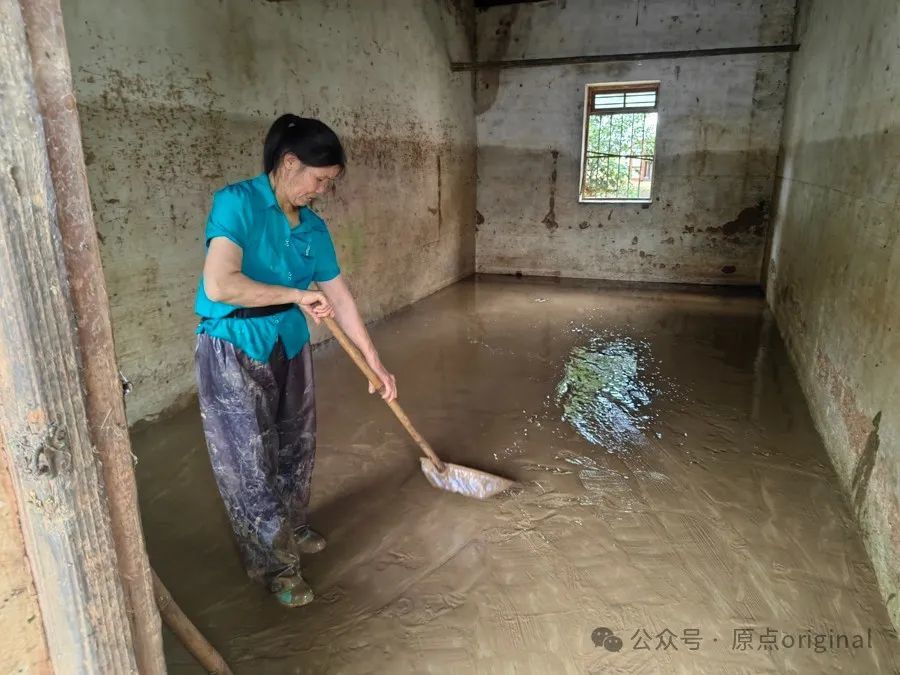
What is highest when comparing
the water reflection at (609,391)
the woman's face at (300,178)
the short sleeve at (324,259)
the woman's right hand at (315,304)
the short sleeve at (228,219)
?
the woman's face at (300,178)

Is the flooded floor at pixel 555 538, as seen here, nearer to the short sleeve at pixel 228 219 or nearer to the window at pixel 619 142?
the short sleeve at pixel 228 219

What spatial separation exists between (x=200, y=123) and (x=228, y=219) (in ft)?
6.73

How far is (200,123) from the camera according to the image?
10.4 ft

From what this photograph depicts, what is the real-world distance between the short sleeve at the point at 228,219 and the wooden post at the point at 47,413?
0.76 m

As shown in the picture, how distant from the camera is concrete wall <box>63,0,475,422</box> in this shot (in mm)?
2709

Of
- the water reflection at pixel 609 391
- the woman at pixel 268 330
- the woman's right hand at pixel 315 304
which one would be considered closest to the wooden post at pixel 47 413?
the woman at pixel 268 330

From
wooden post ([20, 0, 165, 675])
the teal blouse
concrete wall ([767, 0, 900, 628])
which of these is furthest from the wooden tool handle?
concrete wall ([767, 0, 900, 628])

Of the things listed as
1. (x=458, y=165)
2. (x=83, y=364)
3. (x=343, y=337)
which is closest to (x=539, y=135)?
(x=458, y=165)

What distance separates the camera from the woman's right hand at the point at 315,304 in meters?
1.62

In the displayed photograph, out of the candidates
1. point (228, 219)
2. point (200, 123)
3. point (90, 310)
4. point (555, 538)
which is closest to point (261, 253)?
point (228, 219)

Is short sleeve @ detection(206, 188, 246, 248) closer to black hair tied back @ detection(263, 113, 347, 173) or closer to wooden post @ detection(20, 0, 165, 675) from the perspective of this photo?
black hair tied back @ detection(263, 113, 347, 173)

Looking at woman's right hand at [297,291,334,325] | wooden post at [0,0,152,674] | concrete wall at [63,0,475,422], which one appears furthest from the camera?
concrete wall at [63,0,475,422]

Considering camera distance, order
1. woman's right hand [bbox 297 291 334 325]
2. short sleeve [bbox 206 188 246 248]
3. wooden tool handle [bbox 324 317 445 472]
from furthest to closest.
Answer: wooden tool handle [bbox 324 317 445 472] < woman's right hand [bbox 297 291 334 325] < short sleeve [bbox 206 188 246 248]

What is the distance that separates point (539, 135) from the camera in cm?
747
